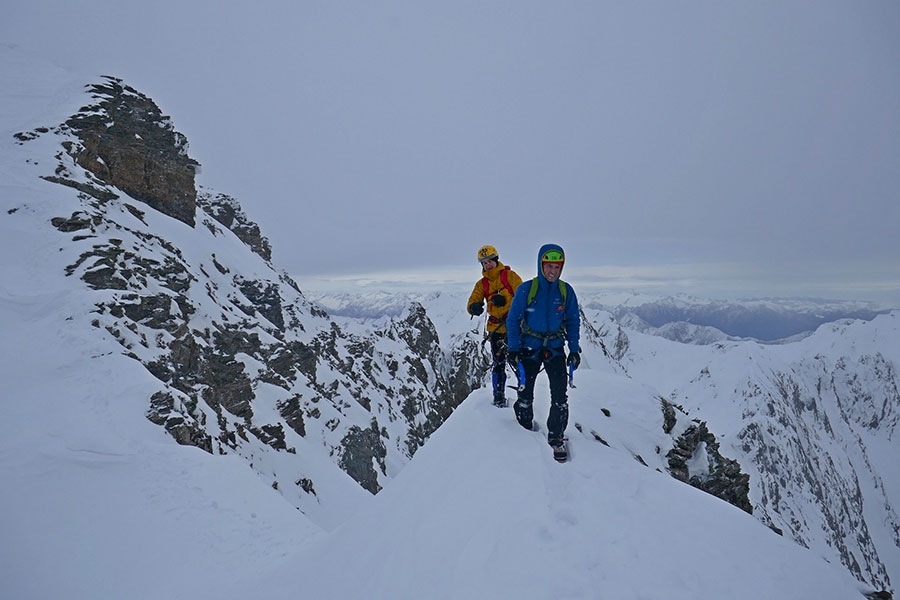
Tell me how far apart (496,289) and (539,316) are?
172 cm

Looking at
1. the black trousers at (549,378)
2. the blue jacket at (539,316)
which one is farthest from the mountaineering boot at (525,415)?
the blue jacket at (539,316)

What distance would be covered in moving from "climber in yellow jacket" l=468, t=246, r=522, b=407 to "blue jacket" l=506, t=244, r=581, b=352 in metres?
1.31

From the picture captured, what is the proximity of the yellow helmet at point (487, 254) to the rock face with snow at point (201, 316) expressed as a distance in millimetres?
12980

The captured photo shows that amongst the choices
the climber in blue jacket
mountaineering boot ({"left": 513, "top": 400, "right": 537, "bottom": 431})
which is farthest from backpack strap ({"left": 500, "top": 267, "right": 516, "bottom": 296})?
mountaineering boot ({"left": 513, "top": 400, "right": 537, "bottom": 431})

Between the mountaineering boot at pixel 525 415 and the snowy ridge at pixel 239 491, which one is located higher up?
the mountaineering boot at pixel 525 415

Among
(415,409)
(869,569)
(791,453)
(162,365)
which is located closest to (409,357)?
(415,409)

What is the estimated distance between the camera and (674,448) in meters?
12.6

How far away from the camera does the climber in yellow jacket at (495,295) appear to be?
8.45 meters

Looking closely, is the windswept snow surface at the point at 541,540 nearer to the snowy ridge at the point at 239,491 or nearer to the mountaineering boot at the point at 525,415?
the snowy ridge at the point at 239,491

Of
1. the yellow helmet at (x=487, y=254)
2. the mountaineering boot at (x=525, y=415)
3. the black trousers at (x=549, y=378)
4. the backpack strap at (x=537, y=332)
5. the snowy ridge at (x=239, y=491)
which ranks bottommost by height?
the snowy ridge at (x=239, y=491)

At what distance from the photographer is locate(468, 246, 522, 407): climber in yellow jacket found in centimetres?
845

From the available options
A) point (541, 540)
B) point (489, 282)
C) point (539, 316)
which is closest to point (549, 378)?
point (539, 316)

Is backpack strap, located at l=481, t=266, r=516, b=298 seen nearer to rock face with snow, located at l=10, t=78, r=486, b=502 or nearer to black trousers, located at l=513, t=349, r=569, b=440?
black trousers, located at l=513, t=349, r=569, b=440

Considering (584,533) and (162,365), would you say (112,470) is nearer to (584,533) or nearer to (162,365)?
(584,533)
